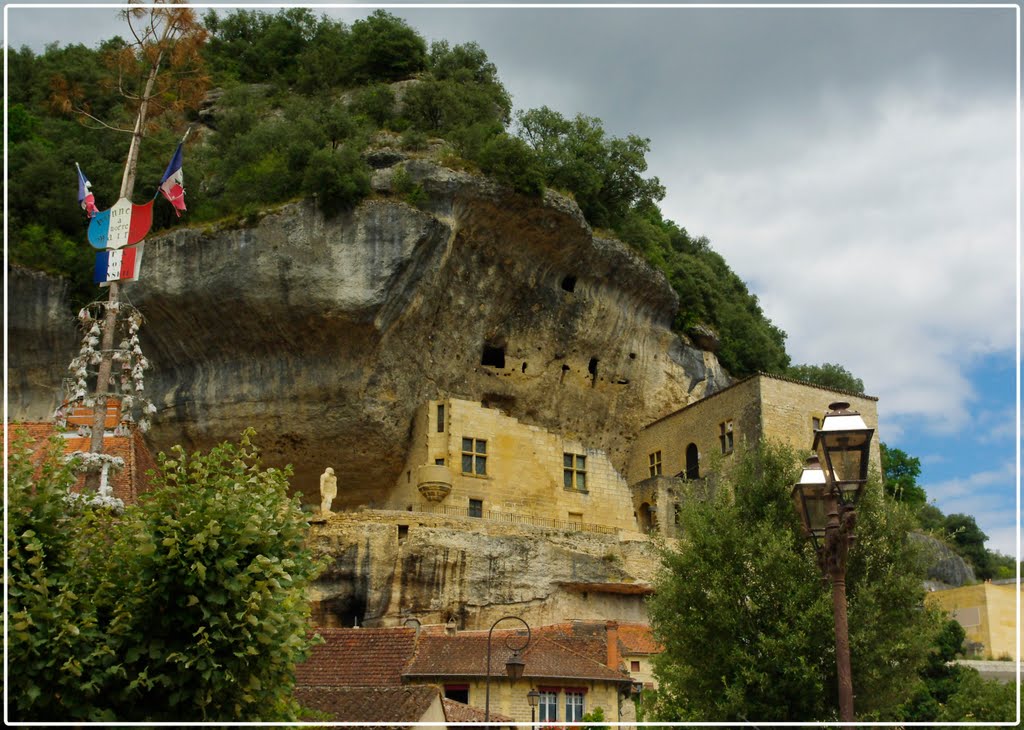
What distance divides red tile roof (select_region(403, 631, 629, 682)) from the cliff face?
41.5ft

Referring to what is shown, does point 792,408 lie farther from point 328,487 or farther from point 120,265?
point 120,265

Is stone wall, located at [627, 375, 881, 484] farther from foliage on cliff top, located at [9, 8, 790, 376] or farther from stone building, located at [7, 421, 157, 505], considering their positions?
stone building, located at [7, 421, 157, 505]

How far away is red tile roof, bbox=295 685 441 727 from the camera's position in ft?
73.2

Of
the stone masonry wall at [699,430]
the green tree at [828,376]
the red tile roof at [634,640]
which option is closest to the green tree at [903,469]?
the green tree at [828,376]

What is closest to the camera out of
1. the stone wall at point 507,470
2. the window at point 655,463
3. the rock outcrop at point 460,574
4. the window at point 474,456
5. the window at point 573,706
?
the window at point 573,706

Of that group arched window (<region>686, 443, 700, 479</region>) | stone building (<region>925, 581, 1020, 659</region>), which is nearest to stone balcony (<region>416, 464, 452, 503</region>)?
arched window (<region>686, 443, 700, 479</region>)

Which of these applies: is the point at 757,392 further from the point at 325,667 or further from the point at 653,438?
the point at 325,667

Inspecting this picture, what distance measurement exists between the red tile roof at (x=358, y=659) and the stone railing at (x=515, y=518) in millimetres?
10415

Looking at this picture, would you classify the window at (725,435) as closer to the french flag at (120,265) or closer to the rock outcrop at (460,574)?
the rock outcrop at (460,574)

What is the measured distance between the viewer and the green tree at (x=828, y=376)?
6325cm

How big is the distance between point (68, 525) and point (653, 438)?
3603 centimetres

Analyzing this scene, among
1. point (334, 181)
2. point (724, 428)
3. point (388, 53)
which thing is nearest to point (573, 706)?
point (724, 428)

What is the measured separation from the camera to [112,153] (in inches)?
1821

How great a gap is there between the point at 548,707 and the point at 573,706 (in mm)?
826
